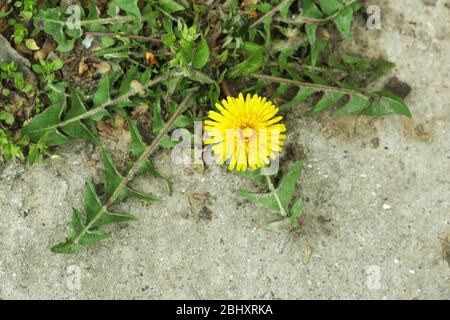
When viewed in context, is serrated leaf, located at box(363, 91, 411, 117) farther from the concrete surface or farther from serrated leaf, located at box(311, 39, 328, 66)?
serrated leaf, located at box(311, 39, 328, 66)

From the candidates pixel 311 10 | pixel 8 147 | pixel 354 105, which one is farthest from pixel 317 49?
pixel 8 147

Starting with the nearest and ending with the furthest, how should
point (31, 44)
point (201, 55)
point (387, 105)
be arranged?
point (201, 55), point (387, 105), point (31, 44)

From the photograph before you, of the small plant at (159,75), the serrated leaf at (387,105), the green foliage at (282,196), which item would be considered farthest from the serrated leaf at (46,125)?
the serrated leaf at (387,105)

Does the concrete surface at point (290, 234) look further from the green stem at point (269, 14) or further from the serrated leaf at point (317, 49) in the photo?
the green stem at point (269, 14)

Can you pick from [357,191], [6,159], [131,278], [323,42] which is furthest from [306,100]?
[6,159]

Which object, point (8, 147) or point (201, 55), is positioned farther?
point (8, 147)

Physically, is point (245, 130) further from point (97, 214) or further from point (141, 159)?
point (97, 214)
